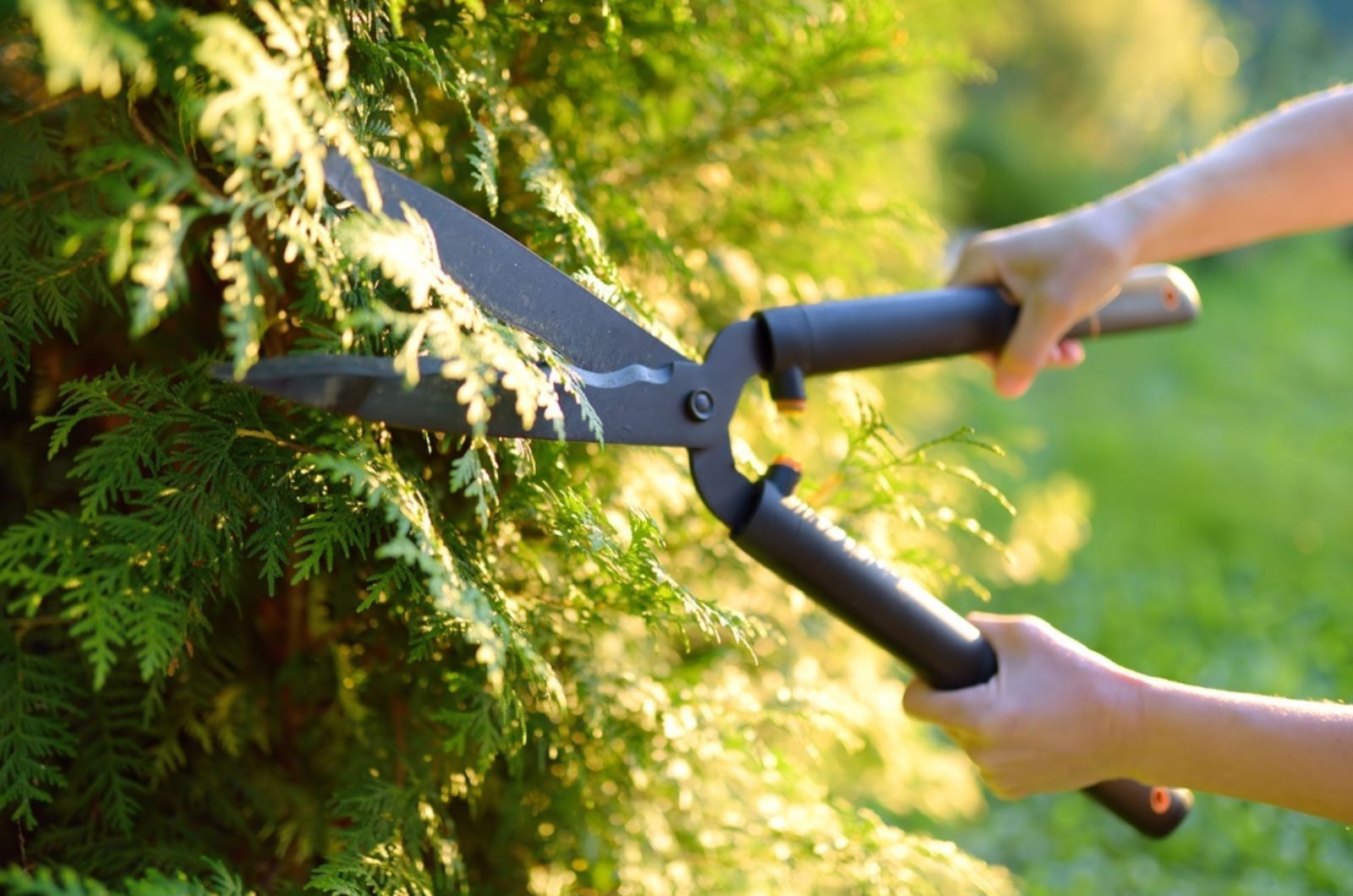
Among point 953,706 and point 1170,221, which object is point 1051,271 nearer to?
point 1170,221

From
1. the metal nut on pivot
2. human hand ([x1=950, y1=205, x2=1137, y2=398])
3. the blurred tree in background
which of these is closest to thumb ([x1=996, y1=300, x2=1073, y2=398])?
human hand ([x1=950, y1=205, x2=1137, y2=398])

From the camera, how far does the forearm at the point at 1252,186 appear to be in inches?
61.6

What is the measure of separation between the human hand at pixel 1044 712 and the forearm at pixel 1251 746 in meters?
Result: 0.03

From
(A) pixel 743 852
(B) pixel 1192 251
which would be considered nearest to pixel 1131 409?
(B) pixel 1192 251

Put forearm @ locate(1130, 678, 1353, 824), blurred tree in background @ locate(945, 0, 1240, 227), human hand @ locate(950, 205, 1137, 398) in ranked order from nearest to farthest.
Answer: forearm @ locate(1130, 678, 1353, 824) < human hand @ locate(950, 205, 1137, 398) < blurred tree in background @ locate(945, 0, 1240, 227)

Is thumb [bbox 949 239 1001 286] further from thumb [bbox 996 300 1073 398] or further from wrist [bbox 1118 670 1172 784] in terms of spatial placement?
wrist [bbox 1118 670 1172 784]

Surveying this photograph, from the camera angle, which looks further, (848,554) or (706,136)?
(706,136)

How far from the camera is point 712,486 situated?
1.19m

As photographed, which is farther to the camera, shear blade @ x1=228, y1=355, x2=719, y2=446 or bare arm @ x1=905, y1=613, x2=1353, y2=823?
bare arm @ x1=905, y1=613, x2=1353, y2=823

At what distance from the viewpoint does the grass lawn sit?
316 centimetres

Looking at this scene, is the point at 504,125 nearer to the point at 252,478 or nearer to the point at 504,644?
the point at 252,478

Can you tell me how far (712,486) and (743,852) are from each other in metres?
0.57

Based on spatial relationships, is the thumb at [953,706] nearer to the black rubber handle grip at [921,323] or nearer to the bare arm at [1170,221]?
the black rubber handle grip at [921,323]

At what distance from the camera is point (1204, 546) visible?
204 inches
